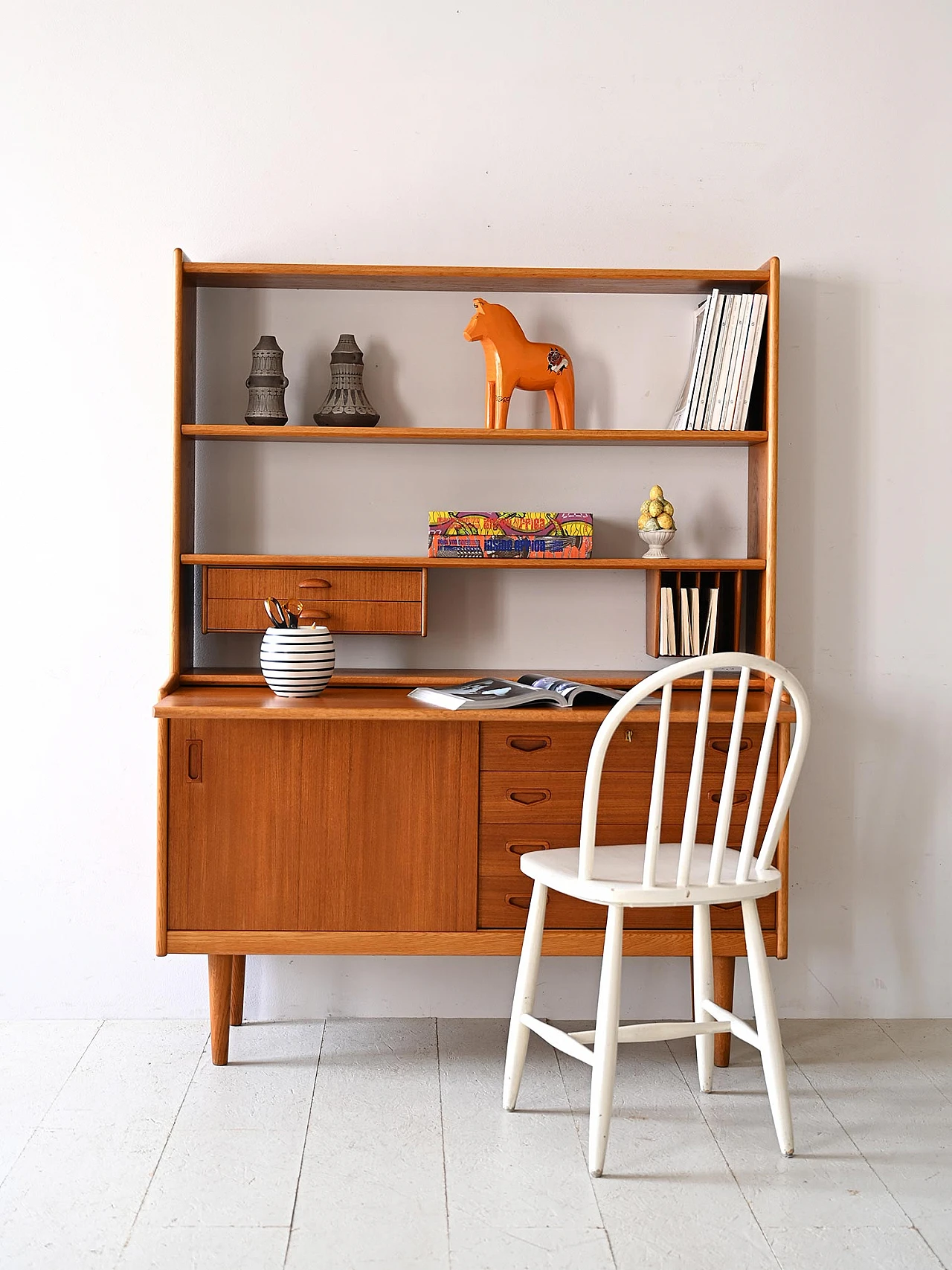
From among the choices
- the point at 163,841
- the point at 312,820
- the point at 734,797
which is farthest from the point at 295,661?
the point at 734,797

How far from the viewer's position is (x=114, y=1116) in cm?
233

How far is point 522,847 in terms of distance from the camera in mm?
2520

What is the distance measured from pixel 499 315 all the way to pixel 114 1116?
1894 millimetres

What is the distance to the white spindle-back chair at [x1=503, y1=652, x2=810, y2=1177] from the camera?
209 cm

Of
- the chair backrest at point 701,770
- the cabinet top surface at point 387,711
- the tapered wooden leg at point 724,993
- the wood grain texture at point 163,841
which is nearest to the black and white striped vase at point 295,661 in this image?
the cabinet top surface at point 387,711

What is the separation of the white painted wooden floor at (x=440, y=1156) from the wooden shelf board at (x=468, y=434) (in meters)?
1.39

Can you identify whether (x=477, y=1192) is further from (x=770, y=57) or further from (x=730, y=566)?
(x=770, y=57)

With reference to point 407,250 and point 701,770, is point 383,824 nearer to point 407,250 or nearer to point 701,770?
point 701,770

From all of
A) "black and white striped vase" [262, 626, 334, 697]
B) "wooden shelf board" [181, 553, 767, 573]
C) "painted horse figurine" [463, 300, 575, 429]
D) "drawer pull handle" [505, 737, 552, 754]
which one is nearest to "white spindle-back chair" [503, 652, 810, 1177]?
"drawer pull handle" [505, 737, 552, 754]

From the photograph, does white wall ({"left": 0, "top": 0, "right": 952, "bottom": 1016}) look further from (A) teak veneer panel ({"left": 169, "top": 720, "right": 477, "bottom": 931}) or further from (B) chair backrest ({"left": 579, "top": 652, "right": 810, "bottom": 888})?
(B) chair backrest ({"left": 579, "top": 652, "right": 810, "bottom": 888})

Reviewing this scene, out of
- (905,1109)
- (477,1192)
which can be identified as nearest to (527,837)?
(477,1192)

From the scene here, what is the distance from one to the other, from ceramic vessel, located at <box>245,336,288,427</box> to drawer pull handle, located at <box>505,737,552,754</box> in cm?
93

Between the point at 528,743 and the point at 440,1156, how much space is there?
0.81m

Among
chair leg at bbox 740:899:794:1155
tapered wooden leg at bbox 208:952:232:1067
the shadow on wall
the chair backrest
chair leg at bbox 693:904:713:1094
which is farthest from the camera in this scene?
the shadow on wall
